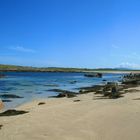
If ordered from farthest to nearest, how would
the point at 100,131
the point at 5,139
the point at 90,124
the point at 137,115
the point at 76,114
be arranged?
the point at 76,114, the point at 137,115, the point at 90,124, the point at 100,131, the point at 5,139

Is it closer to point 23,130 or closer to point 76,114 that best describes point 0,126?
point 23,130

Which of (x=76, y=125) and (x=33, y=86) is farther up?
(x=76, y=125)

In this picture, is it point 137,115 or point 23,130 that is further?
point 137,115

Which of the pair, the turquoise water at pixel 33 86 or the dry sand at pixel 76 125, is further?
the turquoise water at pixel 33 86

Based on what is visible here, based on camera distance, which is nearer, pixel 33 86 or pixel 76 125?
pixel 76 125

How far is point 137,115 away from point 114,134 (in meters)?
3.69

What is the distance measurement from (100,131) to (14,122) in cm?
461

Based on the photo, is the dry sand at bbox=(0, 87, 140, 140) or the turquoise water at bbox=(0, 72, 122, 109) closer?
the dry sand at bbox=(0, 87, 140, 140)

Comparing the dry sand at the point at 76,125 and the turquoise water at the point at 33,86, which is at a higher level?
the dry sand at the point at 76,125

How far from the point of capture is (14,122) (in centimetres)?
1542

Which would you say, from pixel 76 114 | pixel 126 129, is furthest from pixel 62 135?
pixel 76 114

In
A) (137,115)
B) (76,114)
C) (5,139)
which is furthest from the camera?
(76,114)

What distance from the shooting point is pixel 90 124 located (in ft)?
47.7

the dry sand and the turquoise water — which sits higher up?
the dry sand
